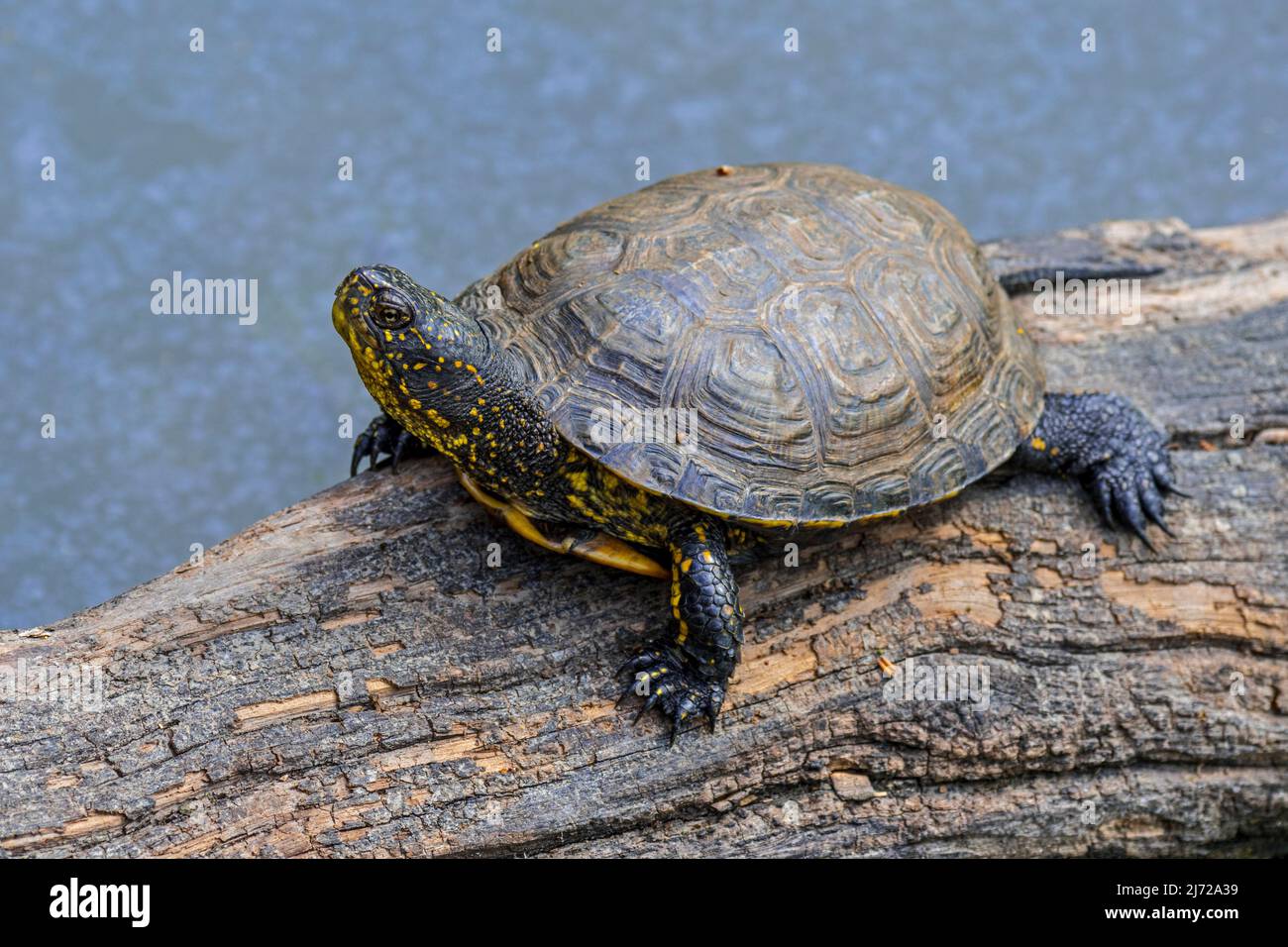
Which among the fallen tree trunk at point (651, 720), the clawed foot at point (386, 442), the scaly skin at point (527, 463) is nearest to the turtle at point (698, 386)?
the scaly skin at point (527, 463)

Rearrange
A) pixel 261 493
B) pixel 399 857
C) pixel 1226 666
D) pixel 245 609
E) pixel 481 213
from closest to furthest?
pixel 399 857 → pixel 245 609 → pixel 1226 666 → pixel 261 493 → pixel 481 213

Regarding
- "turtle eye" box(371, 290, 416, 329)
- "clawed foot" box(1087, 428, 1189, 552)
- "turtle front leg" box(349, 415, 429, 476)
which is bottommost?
"clawed foot" box(1087, 428, 1189, 552)

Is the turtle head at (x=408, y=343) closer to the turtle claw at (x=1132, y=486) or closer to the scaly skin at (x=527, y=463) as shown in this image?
the scaly skin at (x=527, y=463)

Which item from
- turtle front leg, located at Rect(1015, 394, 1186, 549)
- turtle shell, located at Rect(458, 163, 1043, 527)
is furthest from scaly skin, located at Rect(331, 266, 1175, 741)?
Result: turtle front leg, located at Rect(1015, 394, 1186, 549)

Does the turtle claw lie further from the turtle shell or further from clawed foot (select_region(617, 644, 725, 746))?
clawed foot (select_region(617, 644, 725, 746))

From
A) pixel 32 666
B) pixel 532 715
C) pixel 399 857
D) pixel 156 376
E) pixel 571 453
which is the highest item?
pixel 156 376
